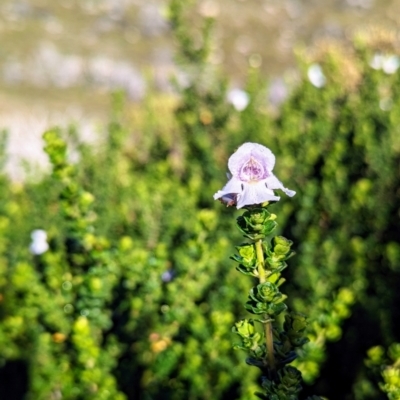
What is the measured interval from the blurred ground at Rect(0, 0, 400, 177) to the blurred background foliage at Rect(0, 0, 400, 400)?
176cm

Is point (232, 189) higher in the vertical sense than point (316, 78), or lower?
lower

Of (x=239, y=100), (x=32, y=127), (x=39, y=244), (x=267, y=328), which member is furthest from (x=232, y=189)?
(x=32, y=127)

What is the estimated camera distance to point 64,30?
6.60 m

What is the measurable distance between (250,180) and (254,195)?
43 millimetres

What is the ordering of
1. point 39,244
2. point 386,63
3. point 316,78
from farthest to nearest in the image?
point 316,78 < point 386,63 < point 39,244

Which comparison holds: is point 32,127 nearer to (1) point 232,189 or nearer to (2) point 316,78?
(2) point 316,78

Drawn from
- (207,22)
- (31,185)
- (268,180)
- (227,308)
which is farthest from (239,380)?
(207,22)

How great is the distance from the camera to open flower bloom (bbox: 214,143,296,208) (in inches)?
42.8

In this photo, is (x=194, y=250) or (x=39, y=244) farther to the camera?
(x=39, y=244)

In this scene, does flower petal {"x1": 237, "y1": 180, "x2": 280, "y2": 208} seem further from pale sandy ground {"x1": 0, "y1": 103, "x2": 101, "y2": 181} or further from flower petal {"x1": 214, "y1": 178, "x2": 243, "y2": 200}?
pale sandy ground {"x1": 0, "y1": 103, "x2": 101, "y2": 181}

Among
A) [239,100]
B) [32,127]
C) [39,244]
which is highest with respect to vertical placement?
[239,100]

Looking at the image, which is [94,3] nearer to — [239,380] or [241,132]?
[241,132]

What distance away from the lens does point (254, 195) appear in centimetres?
109

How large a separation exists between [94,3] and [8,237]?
180 inches
